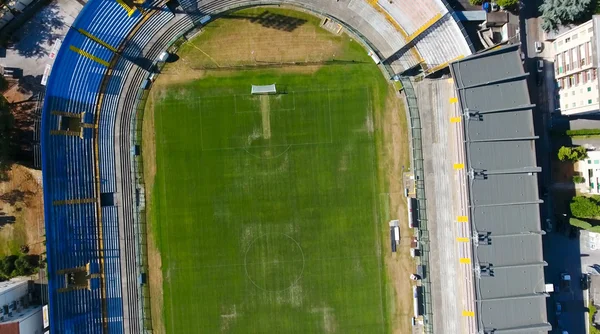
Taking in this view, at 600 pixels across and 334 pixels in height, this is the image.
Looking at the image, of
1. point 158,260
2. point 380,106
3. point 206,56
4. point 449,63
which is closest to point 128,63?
point 206,56

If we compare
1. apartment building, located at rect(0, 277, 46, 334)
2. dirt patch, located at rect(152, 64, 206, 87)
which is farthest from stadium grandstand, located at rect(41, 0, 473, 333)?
apartment building, located at rect(0, 277, 46, 334)

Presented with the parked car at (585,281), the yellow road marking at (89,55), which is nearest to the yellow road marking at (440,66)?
the parked car at (585,281)

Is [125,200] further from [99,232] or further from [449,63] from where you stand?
[449,63]

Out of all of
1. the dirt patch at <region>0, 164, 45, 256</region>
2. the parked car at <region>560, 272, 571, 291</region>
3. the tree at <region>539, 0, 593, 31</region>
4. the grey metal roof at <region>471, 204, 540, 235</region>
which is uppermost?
the tree at <region>539, 0, 593, 31</region>

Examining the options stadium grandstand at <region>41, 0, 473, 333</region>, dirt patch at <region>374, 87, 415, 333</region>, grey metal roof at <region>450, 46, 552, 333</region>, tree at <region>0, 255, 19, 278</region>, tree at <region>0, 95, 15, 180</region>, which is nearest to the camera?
tree at <region>0, 95, 15, 180</region>

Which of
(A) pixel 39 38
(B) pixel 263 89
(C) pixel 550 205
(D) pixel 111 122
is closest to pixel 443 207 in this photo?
(C) pixel 550 205

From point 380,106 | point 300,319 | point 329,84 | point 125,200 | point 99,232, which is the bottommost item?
point 300,319

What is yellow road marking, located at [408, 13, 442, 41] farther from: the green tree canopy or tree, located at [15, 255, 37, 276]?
tree, located at [15, 255, 37, 276]
